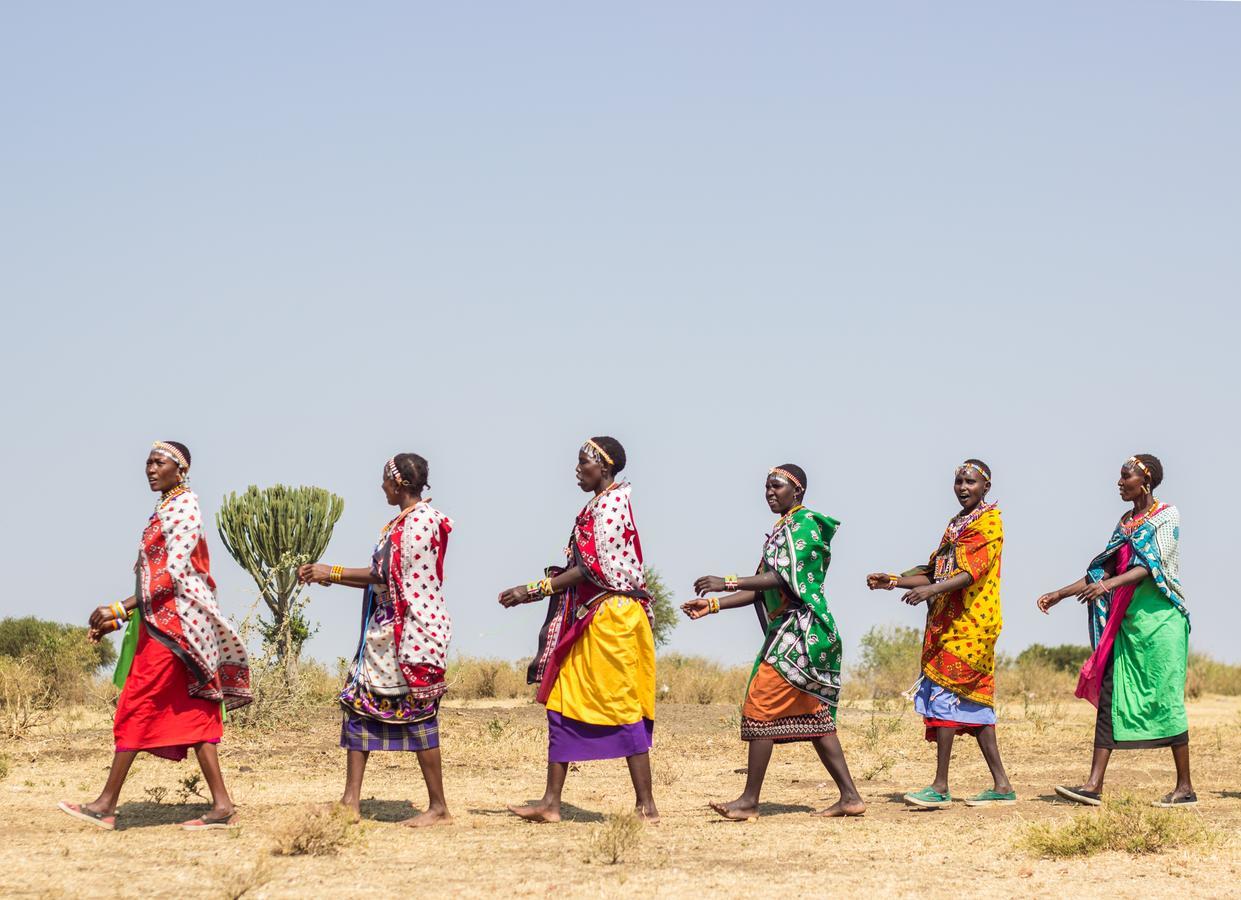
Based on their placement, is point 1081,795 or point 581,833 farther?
point 1081,795

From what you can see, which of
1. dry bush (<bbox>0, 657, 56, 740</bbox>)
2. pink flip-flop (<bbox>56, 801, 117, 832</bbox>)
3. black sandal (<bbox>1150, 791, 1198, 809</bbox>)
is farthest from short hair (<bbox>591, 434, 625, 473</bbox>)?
dry bush (<bbox>0, 657, 56, 740</bbox>)

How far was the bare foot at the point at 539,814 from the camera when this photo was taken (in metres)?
9.10

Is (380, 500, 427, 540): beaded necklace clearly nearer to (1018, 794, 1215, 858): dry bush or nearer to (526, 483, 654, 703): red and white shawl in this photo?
(526, 483, 654, 703): red and white shawl

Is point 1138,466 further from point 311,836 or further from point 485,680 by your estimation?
point 485,680

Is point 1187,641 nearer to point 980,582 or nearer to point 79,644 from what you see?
point 980,582

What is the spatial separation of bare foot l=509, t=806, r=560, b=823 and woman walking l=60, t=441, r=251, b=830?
5.43ft

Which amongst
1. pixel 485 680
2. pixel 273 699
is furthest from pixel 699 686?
pixel 273 699

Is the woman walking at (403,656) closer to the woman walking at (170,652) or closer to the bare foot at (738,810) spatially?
the woman walking at (170,652)

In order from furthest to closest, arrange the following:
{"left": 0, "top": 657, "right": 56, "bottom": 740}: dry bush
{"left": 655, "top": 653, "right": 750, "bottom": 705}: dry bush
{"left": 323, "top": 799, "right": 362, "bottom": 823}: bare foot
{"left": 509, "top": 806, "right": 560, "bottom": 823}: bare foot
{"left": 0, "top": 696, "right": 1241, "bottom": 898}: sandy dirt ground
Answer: {"left": 655, "top": 653, "right": 750, "bottom": 705}: dry bush → {"left": 0, "top": 657, "right": 56, "bottom": 740}: dry bush → {"left": 509, "top": 806, "right": 560, "bottom": 823}: bare foot → {"left": 323, "top": 799, "right": 362, "bottom": 823}: bare foot → {"left": 0, "top": 696, "right": 1241, "bottom": 898}: sandy dirt ground

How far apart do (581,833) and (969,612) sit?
302 centimetres

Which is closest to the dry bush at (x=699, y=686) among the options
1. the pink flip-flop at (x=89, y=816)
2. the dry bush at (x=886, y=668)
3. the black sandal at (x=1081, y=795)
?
the dry bush at (x=886, y=668)

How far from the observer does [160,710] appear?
340 inches

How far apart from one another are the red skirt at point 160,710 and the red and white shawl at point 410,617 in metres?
0.93

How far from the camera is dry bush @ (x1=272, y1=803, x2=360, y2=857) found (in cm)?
782
